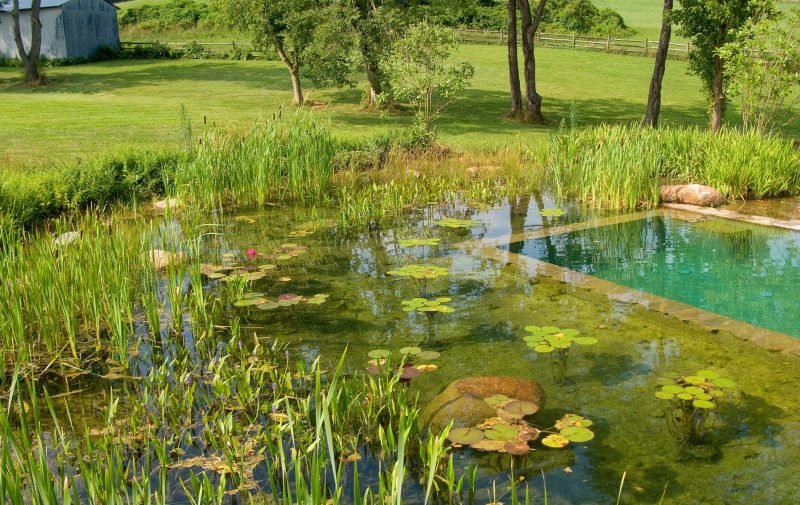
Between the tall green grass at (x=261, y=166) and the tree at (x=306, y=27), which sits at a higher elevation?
the tree at (x=306, y=27)

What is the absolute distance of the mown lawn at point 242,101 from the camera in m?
15.3

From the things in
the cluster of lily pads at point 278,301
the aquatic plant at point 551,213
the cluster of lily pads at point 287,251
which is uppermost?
the aquatic plant at point 551,213

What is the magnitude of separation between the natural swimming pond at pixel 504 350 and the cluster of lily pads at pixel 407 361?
0.07 metres

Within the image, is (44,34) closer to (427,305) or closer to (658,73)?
(658,73)

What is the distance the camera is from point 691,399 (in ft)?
15.0

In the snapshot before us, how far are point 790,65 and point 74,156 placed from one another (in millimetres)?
11568

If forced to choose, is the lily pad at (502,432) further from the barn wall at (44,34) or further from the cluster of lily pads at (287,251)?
the barn wall at (44,34)

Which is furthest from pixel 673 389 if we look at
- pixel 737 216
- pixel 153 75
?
pixel 153 75

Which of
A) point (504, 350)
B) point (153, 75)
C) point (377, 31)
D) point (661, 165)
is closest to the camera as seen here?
point (504, 350)

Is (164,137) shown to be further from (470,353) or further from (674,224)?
(470,353)

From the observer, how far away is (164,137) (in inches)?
588

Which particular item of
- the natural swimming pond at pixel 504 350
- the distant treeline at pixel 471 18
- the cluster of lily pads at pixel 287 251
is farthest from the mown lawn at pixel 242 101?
the distant treeline at pixel 471 18

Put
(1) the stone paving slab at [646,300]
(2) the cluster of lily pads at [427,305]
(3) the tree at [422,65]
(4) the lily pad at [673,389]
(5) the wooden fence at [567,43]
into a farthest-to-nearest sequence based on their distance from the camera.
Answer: (5) the wooden fence at [567,43] < (3) the tree at [422,65] < (2) the cluster of lily pads at [427,305] < (1) the stone paving slab at [646,300] < (4) the lily pad at [673,389]

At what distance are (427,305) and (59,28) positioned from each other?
29721 mm
